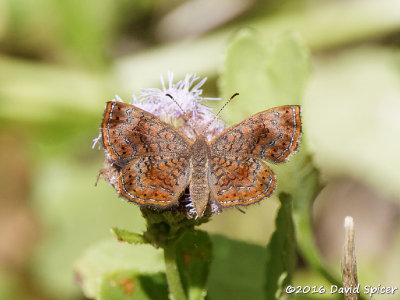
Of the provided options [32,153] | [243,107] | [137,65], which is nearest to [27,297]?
[32,153]

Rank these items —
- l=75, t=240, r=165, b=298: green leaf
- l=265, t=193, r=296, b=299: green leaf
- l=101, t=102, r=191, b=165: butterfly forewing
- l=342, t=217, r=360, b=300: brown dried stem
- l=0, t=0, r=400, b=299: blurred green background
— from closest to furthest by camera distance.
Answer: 1. l=342, t=217, r=360, b=300: brown dried stem
2. l=101, t=102, r=191, b=165: butterfly forewing
3. l=265, t=193, r=296, b=299: green leaf
4. l=75, t=240, r=165, b=298: green leaf
5. l=0, t=0, r=400, b=299: blurred green background

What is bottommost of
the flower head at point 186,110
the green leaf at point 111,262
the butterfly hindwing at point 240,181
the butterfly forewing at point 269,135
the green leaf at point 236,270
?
the green leaf at point 236,270

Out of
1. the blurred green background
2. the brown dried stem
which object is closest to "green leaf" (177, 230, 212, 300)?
the brown dried stem

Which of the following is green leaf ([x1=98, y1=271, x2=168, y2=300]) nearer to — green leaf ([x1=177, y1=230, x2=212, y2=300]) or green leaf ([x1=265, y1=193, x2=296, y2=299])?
green leaf ([x1=177, y1=230, x2=212, y2=300])

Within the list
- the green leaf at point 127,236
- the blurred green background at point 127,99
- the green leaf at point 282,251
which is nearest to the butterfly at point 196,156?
the green leaf at point 127,236

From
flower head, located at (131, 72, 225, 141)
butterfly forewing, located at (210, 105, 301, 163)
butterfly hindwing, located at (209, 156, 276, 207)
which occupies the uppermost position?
flower head, located at (131, 72, 225, 141)

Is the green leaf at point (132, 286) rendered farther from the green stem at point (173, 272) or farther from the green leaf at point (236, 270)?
the green leaf at point (236, 270)

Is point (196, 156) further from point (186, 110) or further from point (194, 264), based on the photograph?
point (194, 264)
